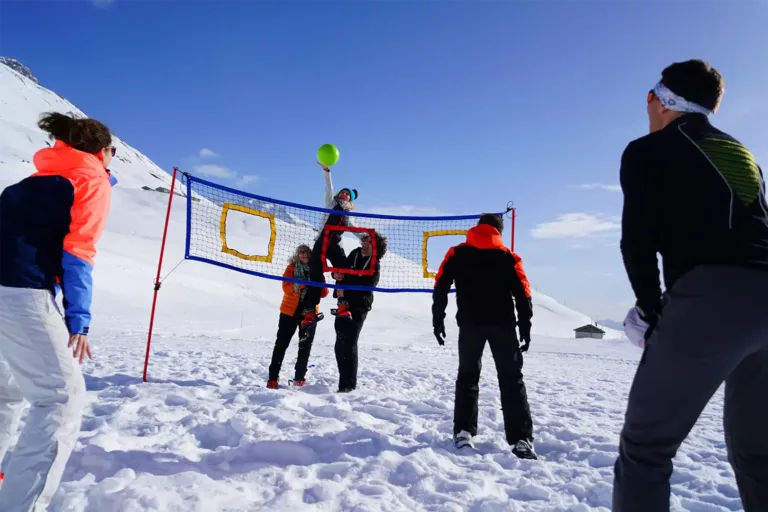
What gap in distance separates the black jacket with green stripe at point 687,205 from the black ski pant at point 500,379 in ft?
6.72

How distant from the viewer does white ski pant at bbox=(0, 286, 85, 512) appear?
202cm

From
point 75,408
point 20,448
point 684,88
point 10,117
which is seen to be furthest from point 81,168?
point 10,117

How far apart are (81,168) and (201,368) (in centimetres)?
544

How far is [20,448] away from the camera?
2.04m

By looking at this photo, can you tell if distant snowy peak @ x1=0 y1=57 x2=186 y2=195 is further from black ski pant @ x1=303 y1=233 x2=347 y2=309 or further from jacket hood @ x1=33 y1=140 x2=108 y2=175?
jacket hood @ x1=33 y1=140 x2=108 y2=175

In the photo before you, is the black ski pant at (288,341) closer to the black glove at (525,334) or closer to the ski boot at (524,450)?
the black glove at (525,334)

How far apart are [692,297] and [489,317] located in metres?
2.26

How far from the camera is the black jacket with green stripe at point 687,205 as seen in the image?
63.7 inches

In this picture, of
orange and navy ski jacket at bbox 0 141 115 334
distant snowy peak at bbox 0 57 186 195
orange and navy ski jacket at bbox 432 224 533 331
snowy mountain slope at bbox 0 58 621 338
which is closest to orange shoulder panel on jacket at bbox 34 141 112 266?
orange and navy ski jacket at bbox 0 141 115 334

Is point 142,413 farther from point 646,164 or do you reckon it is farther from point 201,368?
point 646,164

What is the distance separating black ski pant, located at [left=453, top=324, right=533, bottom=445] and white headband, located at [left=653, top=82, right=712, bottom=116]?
7.38ft

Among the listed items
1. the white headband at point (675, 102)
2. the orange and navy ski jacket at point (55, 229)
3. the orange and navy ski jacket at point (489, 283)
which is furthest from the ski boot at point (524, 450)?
the orange and navy ski jacket at point (55, 229)

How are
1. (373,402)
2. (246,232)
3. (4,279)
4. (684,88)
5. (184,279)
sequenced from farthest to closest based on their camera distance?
(246,232)
(184,279)
(373,402)
(4,279)
(684,88)

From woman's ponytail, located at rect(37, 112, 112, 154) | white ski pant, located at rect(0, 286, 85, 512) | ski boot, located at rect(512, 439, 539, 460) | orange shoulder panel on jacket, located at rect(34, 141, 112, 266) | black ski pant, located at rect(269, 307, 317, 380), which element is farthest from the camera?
black ski pant, located at rect(269, 307, 317, 380)
